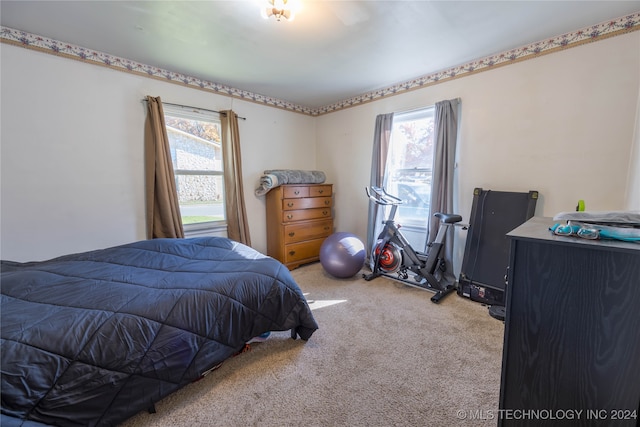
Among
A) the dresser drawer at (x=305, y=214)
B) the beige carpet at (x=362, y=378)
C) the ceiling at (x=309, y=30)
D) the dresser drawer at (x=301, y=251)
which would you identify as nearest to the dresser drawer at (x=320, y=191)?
the dresser drawer at (x=305, y=214)

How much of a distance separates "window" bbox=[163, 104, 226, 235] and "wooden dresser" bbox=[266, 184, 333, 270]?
26.9 inches

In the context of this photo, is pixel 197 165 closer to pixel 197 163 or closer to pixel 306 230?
pixel 197 163

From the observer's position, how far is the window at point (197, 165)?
2.94 meters

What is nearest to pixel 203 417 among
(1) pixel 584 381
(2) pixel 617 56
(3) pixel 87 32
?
(1) pixel 584 381

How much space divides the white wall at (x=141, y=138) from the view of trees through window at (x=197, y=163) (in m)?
0.25

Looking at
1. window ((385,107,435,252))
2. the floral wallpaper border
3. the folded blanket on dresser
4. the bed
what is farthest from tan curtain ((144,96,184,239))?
window ((385,107,435,252))

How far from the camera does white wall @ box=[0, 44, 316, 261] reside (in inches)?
82.8

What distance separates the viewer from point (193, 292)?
1434mm

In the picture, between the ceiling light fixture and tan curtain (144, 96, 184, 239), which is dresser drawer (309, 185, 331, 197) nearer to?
tan curtain (144, 96, 184, 239)

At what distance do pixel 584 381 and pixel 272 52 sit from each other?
113 inches

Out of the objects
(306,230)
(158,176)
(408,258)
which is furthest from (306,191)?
(158,176)

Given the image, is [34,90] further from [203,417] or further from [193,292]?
[203,417]

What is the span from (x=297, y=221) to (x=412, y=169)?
167 centimetres

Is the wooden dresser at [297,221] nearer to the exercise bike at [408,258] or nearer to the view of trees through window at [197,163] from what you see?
the view of trees through window at [197,163]
